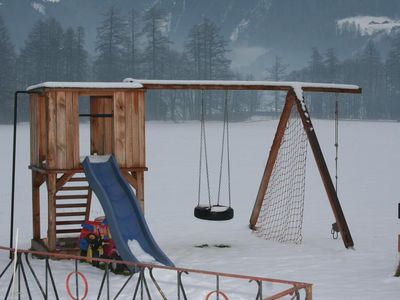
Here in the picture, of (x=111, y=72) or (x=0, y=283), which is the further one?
(x=111, y=72)

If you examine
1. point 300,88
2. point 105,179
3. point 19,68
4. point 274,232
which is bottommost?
point 274,232

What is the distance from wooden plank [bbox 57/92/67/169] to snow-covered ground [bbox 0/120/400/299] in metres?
1.95

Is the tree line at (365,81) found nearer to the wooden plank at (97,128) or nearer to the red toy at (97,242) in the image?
the wooden plank at (97,128)

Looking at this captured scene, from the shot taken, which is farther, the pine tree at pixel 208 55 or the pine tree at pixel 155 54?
the pine tree at pixel 208 55

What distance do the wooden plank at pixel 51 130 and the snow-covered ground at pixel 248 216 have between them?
6.37 feet

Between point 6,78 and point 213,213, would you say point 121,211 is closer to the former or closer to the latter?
point 213,213

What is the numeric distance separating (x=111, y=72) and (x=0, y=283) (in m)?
54.3

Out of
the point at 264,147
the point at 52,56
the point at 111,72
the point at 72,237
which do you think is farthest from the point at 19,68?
the point at 72,237

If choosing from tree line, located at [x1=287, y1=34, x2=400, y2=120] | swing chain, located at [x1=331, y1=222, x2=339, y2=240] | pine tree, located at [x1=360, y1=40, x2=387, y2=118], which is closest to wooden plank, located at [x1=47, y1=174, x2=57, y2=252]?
swing chain, located at [x1=331, y1=222, x2=339, y2=240]

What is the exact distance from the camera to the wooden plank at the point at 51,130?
1205 centimetres

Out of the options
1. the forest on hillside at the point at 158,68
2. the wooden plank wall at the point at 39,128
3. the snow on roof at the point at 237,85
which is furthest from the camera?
the forest on hillside at the point at 158,68

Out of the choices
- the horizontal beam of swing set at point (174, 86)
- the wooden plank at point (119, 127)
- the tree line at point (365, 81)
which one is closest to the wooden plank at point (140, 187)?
the wooden plank at point (119, 127)

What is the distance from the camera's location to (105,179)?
40.3 feet

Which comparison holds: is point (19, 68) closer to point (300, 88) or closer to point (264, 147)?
point (264, 147)
